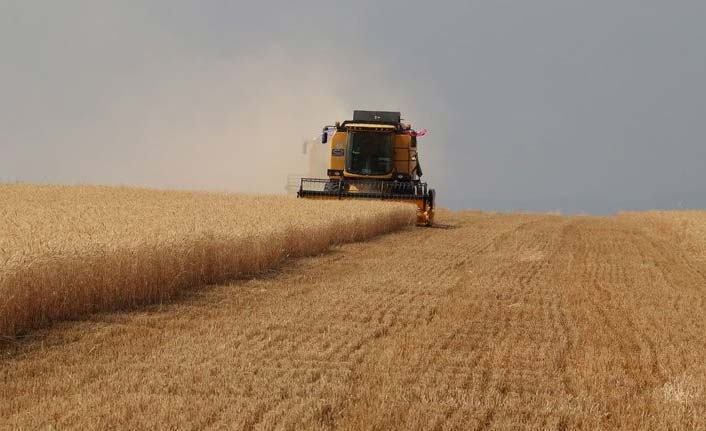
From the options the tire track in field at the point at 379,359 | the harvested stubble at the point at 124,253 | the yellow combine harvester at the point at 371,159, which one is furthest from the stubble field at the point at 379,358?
the yellow combine harvester at the point at 371,159

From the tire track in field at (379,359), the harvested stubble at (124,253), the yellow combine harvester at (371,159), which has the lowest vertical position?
the tire track in field at (379,359)

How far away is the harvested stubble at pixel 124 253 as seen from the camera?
9.16 meters

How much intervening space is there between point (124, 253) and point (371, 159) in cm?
1833

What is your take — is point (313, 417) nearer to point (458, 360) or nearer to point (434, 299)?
point (458, 360)

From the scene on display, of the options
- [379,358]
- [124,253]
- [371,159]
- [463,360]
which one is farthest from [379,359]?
[371,159]

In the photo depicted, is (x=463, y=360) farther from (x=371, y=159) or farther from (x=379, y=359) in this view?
(x=371, y=159)

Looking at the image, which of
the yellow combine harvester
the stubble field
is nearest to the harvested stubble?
the stubble field

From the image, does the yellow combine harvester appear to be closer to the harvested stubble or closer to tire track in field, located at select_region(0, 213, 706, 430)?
the harvested stubble

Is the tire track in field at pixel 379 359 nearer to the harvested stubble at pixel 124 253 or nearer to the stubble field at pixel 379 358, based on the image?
the stubble field at pixel 379 358

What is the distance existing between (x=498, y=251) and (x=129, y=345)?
1193 centimetres

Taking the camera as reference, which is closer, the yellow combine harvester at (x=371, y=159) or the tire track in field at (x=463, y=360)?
the tire track in field at (x=463, y=360)

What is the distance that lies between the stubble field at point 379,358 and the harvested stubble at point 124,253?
359 millimetres

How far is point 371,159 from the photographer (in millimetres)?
28406

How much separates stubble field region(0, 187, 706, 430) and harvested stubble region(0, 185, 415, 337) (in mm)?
359
